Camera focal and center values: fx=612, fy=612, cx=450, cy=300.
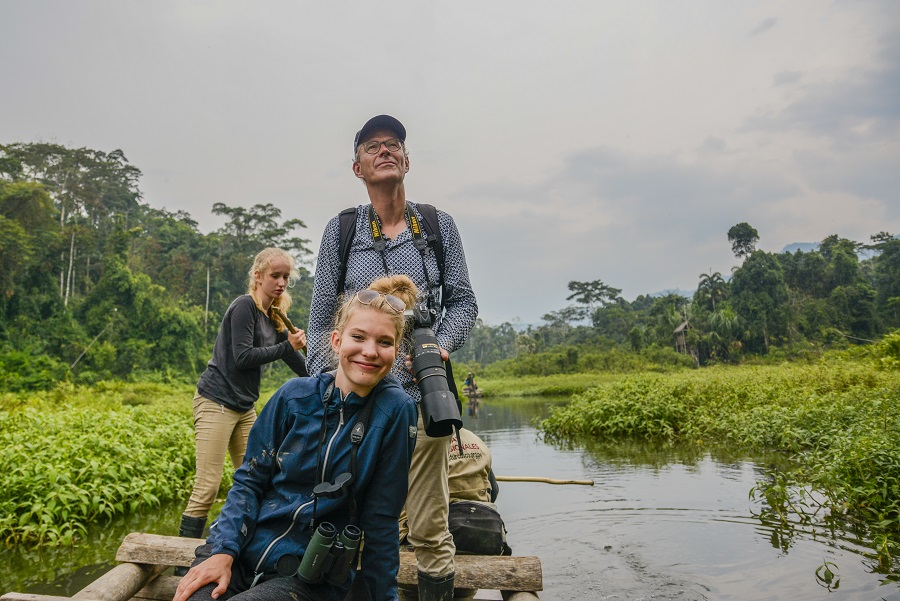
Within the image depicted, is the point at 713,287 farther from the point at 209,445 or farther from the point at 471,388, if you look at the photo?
the point at 209,445

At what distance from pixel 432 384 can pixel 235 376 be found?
5.91 feet

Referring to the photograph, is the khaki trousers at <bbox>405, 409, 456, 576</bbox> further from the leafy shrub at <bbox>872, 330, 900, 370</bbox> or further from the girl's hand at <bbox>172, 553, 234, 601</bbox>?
the leafy shrub at <bbox>872, 330, 900, 370</bbox>

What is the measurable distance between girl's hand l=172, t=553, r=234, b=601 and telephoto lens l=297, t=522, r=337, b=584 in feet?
0.71

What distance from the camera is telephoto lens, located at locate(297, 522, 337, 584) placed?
1799 mm

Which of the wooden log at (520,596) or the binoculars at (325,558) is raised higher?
the binoculars at (325,558)

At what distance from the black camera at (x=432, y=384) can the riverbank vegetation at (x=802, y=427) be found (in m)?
3.40

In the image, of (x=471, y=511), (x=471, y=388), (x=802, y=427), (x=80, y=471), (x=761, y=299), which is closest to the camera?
(x=471, y=511)

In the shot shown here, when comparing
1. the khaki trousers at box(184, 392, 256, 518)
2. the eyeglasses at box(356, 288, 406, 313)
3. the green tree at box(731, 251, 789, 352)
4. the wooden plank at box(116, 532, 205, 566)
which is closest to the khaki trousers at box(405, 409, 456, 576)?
the eyeglasses at box(356, 288, 406, 313)

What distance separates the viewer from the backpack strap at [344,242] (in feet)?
8.91

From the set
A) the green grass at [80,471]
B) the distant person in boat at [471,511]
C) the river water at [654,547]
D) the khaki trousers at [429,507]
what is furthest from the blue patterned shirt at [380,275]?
the green grass at [80,471]

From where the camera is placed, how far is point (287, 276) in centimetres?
368

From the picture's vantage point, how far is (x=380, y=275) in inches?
104

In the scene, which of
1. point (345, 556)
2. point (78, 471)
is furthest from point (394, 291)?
point (78, 471)

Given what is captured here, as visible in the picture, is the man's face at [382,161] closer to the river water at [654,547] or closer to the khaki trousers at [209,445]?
the khaki trousers at [209,445]
